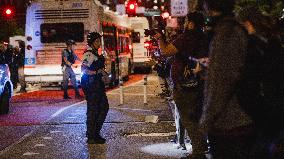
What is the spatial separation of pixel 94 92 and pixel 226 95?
640cm

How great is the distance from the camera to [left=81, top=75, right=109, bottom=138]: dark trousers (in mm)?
10445

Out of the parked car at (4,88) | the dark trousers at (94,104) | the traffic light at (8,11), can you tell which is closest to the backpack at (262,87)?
the dark trousers at (94,104)

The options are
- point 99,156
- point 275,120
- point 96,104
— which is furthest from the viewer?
point 96,104

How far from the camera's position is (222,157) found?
4.47m

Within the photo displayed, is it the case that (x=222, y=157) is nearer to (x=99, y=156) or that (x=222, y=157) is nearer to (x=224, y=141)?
(x=224, y=141)

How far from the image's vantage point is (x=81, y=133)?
38.3 feet

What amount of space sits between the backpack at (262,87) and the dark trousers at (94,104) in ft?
20.7

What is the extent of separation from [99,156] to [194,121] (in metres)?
2.05

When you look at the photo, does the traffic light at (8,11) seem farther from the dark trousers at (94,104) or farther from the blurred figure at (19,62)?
the dark trousers at (94,104)

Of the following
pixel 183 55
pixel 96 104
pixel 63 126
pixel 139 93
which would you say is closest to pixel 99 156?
pixel 96 104

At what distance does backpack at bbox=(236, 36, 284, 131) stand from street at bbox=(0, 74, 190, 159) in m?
4.74

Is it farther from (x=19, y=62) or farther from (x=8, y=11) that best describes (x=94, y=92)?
(x=19, y=62)

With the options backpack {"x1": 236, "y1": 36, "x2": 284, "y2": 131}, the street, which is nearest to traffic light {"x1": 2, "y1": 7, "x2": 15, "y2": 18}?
the street

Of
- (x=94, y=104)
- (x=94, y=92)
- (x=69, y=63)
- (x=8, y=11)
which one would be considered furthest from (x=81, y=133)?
(x=8, y=11)
